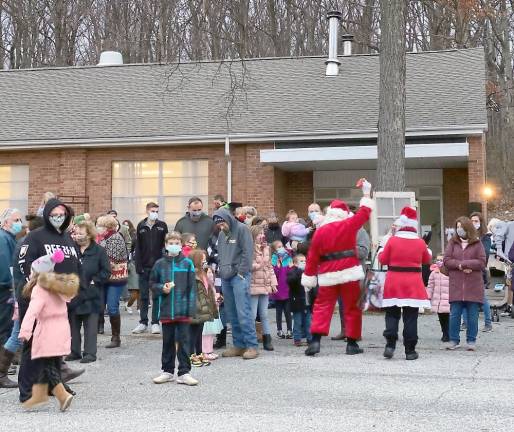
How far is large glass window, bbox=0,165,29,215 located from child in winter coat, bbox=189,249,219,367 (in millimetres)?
12873

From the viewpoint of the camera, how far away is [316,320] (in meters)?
9.03

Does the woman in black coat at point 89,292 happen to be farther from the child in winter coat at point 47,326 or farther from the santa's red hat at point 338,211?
the santa's red hat at point 338,211

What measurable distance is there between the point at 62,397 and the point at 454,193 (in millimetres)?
15001

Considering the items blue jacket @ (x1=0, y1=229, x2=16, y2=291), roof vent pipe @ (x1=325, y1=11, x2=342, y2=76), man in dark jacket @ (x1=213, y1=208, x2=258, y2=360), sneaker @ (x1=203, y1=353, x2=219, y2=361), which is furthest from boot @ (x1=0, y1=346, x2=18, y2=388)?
roof vent pipe @ (x1=325, y1=11, x2=342, y2=76)

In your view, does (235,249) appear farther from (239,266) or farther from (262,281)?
(262,281)

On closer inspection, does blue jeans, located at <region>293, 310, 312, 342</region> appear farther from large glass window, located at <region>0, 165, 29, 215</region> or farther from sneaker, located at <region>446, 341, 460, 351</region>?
large glass window, located at <region>0, 165, 29, 215</region>

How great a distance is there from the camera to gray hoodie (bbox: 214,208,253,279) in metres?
9.00

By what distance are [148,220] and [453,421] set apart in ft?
21.4

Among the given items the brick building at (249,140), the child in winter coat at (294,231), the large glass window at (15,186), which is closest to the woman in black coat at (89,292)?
the child in winter coat at (294,231)

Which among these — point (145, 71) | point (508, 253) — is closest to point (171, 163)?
point (145, 71)

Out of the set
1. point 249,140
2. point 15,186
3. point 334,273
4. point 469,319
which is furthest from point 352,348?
point 15,186

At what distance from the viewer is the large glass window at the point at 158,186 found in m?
19.6

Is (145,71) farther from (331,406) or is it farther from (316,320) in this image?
(331,406)

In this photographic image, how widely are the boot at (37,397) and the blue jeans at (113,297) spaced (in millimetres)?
3553
